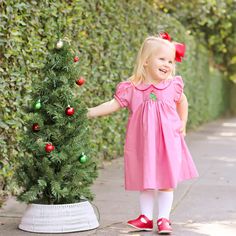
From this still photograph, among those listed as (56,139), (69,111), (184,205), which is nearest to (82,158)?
(56,139)

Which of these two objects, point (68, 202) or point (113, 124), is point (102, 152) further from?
point (68, 202)

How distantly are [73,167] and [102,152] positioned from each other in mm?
4351

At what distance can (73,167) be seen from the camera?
4.90 metres

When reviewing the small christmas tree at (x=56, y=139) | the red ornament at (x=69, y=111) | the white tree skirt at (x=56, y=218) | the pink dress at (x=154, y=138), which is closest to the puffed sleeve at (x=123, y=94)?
the pink dress at (x=154, y=138)

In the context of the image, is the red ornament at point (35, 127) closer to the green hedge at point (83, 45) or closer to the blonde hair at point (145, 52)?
the green hedge at point (83, 45)

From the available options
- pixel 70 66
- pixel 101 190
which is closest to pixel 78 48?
pixel 101 190

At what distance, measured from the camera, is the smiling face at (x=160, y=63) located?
4996mm

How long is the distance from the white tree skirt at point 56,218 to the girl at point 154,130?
419 millimetres

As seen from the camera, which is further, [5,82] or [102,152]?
[102,152]

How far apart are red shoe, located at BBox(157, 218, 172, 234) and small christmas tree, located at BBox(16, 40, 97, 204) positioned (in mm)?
616

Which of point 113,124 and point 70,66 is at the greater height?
point 70,66

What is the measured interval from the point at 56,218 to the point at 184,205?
Answer: 5.99 feet

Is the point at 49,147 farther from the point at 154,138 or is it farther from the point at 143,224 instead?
the point at 143,224

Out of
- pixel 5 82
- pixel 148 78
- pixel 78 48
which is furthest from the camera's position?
pixel 78 48
